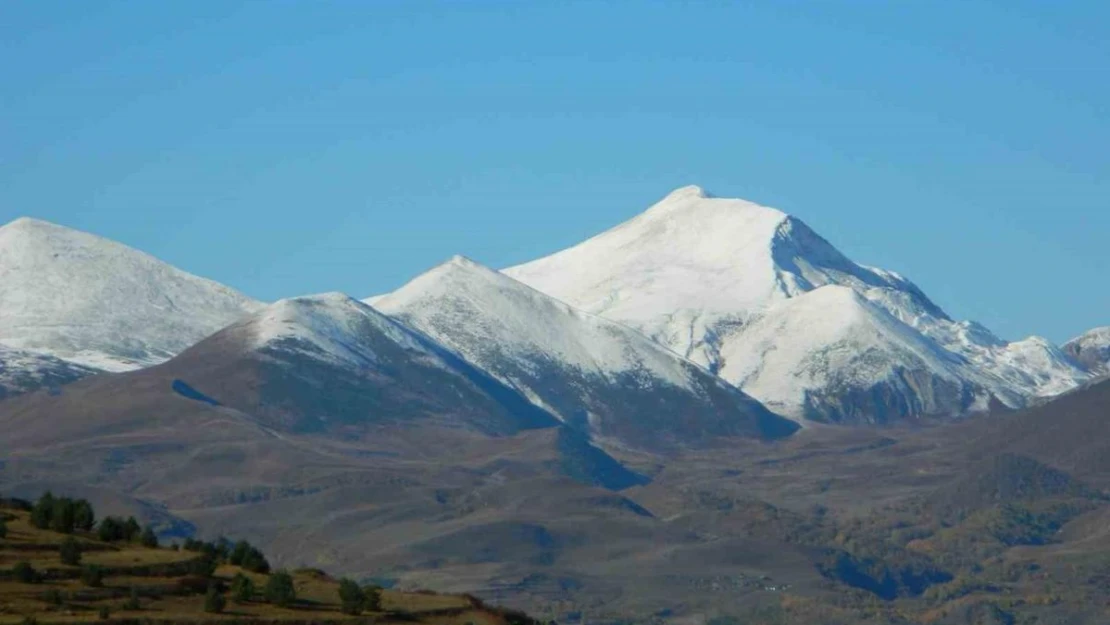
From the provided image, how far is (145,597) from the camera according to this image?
300 ft

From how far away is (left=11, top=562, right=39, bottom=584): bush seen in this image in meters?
89.1

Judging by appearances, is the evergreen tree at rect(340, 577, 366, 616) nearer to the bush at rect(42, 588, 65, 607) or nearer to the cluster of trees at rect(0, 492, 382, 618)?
the cluster of trees at rect(0, 492, 382, 618)

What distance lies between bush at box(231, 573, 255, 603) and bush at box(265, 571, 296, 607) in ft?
2.02

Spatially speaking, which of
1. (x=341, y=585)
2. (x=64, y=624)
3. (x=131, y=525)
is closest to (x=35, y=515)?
(x=131, y=525)

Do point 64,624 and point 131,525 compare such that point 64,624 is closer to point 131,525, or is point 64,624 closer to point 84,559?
point 84,559

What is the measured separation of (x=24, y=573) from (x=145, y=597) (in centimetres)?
421

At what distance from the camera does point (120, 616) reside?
86438 millimetres

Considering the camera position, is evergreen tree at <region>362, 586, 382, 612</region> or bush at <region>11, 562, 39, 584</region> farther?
evergreen tree at <region>362, 586, 382, 612</region>

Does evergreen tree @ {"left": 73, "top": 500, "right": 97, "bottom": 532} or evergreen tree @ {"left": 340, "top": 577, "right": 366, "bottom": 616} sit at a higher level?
evergreen tree @ {"left": 73, "top": 500, "right": 97, "bottom": 532}

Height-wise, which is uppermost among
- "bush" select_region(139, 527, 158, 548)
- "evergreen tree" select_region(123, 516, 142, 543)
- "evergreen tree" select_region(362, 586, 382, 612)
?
"evergreen tree" select_region(123, 516, 142, 543)

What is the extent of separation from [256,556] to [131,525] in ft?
15.8

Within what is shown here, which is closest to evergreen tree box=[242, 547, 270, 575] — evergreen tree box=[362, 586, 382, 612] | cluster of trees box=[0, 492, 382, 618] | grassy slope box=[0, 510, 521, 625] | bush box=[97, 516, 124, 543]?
cluster of trees box=[0, 492, 382, 618]

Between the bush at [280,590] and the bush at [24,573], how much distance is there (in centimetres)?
794

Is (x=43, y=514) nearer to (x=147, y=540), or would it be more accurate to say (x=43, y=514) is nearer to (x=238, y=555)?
(x=147, y=540)
